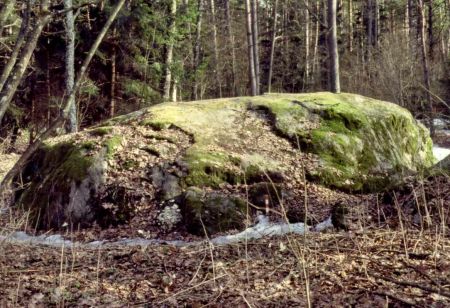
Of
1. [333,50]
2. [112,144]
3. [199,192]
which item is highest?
[333,50]

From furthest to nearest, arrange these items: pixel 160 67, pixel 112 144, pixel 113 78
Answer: pixel 160 67, pixel 113 78, pixel 112 144

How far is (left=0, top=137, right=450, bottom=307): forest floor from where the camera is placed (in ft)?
11.0

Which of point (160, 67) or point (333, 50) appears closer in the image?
point (333, 50)

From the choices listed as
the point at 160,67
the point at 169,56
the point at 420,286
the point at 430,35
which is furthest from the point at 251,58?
the point at 420,286

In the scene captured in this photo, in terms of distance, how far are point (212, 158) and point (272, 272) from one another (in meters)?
3.87

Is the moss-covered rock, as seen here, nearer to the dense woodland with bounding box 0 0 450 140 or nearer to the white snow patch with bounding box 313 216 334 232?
the white snow patch with bounding box 313 216 334 232

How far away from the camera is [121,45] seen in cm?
1605

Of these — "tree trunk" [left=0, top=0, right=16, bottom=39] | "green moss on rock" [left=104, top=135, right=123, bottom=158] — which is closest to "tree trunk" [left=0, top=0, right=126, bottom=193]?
"tree trunk" [left=0, top=0, right=16, bottom=39]

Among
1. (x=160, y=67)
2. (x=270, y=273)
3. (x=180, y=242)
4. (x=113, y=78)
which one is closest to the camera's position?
(x=270, y=273)

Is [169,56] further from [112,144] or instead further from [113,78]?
[112,144]

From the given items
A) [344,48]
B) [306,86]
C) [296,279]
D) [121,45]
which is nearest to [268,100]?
[296,279]

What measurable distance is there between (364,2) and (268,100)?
24974mm

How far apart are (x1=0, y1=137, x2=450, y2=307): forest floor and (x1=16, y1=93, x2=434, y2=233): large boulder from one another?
1.68 m

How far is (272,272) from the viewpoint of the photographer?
4.02m
